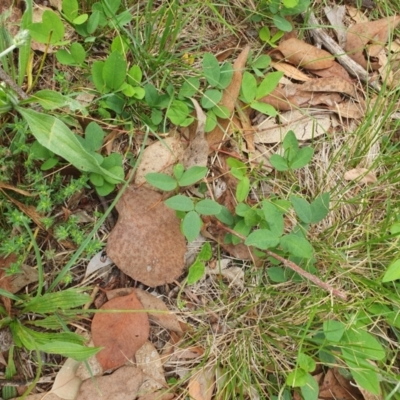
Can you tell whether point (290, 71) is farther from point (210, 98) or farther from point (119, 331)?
point (119, 331)

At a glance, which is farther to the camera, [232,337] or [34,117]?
[232,337]

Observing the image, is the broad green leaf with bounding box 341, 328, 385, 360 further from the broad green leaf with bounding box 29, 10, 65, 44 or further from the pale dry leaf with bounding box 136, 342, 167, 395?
the broad green leaf with bounding box 29, 10, 65, 44

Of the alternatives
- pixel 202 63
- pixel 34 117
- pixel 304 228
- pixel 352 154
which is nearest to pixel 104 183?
pixel 34 117

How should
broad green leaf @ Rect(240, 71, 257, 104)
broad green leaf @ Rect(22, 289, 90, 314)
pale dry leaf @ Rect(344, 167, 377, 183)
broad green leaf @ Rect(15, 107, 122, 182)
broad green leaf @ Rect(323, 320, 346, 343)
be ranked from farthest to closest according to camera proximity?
pale dry leaf @ Rect(344, 167, 377, 183) → broad green leaf @ Rect(240, 71, 257, 104) → broad green leaf @ Rect(323, 320, 346, 343) → broad green leaf @ Rect(22, 289, 90, 314) → broad green leaf @ Rect(15, 107, 122, 182)

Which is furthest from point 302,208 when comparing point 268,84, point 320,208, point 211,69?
point 211,69

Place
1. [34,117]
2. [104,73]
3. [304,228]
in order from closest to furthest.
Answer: [34,117], [104,73], [304,228]

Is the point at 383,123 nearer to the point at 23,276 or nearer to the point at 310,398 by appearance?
the point at 310,398

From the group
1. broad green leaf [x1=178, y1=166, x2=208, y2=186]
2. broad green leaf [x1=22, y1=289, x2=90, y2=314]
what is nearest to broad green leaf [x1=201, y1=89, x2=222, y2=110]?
broad green leaf [x1=178, y1=166, x2=208, y2=186]
